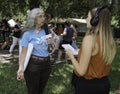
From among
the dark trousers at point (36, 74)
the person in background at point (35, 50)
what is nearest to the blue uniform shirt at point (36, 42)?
the person in background at point (35, 50)

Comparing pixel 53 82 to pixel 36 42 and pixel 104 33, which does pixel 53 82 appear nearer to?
pixel 36 42

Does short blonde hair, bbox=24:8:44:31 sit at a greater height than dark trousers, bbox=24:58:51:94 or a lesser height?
greater

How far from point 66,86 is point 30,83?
3.69m

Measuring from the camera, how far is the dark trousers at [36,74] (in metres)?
6.11

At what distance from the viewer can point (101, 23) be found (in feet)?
12.9

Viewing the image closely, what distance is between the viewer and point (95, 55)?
393cm

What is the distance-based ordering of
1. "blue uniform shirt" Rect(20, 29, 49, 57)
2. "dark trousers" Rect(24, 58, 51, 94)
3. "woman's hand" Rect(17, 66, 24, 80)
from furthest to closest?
"dark trousers" Rect(24, 58, 51, 94), "blue uniform shirt" Rect(20, 29, 49, 57), "woman's hand" Rect(17, 66, 24, 80)

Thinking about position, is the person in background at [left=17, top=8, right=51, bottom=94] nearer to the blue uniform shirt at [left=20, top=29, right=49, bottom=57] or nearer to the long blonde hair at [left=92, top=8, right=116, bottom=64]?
the blue uniform shirt at [left=20, top=29, right=49, bottom=57]

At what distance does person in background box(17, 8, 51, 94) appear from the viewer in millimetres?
6012

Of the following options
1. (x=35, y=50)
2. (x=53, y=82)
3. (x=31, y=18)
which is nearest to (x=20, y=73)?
(x=35, y=50)

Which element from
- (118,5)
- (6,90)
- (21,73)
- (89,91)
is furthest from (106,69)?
(118,5)

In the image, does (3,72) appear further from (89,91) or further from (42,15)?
(89,91)

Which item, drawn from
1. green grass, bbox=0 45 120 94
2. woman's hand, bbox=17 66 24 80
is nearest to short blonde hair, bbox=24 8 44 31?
woman's hand, bbox=17 66 24 80

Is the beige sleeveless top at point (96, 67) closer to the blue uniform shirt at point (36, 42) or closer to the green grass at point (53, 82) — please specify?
the blue uniform shirt at point (36, 42)
